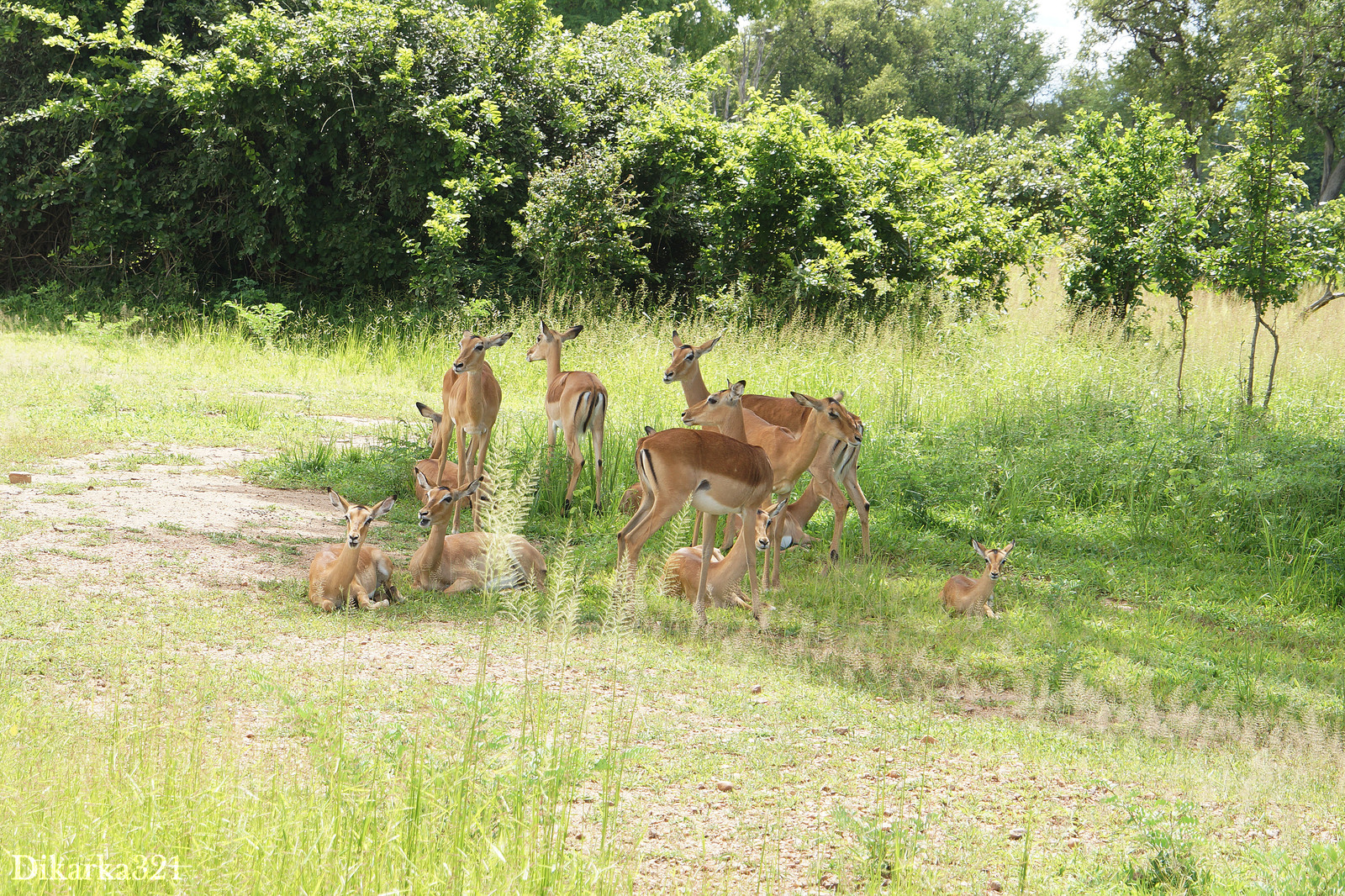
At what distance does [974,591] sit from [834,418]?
1.37 metres

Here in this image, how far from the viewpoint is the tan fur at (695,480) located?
6.26 metres

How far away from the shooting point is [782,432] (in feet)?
24.7

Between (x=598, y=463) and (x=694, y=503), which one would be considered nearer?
(x=694, y=503)

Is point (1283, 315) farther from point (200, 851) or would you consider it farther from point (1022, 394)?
point (200, 851)

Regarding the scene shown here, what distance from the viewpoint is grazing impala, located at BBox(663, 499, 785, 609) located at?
21.4 feet

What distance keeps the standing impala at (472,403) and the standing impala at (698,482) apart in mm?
2200

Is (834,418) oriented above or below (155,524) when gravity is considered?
above

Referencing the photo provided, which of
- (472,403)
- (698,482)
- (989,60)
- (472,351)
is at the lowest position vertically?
(698,482)

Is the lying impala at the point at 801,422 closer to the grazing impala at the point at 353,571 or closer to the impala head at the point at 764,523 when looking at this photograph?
the impala head at the point at 764,523

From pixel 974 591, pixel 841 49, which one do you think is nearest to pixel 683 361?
pixel 974 591

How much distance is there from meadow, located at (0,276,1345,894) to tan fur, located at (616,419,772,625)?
0.27 metres

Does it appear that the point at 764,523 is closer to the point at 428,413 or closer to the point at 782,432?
the point at 782,432

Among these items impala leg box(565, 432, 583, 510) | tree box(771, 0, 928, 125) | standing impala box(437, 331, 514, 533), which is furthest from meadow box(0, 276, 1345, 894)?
tree box(771, 0, 928, 125)

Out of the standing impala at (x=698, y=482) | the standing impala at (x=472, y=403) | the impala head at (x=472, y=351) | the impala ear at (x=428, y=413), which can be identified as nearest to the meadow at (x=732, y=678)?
the standing impala at (x=698, y=482)
